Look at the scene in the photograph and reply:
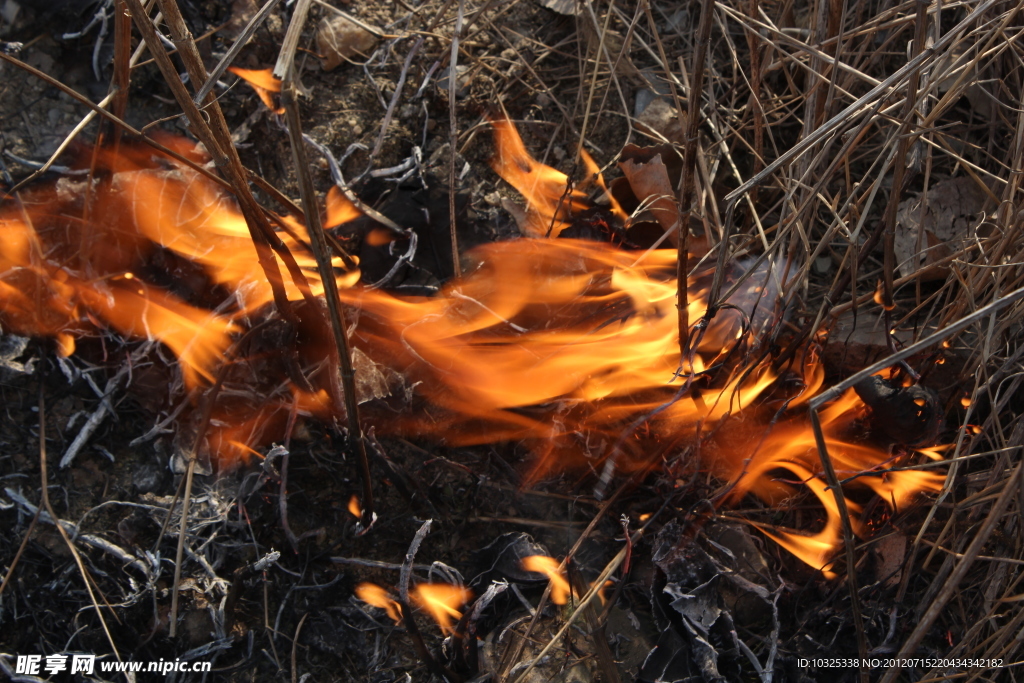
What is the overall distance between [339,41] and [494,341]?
3.51 feet

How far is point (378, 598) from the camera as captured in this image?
150 centimetres

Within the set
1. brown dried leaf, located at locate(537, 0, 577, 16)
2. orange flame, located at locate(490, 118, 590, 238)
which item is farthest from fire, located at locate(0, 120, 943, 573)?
brown dried leaf, located at locate(537, 0, 577, 16)

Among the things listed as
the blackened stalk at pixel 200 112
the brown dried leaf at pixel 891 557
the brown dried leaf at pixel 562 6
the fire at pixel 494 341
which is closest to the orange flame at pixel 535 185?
the fire at pixel 494 341

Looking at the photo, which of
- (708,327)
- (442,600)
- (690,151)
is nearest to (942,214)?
(708,327)

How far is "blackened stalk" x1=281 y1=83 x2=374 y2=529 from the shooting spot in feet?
2.75

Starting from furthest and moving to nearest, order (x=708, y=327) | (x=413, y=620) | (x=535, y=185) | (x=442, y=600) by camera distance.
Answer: (x=535, y=185) → (x=708, y=327) → (x=442, y=600) → (x=413, y=620)

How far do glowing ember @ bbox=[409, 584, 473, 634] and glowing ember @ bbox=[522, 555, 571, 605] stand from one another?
0.47ft

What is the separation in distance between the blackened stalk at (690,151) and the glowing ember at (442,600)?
0.72 metres

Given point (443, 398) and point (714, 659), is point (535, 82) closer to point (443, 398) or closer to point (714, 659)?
point (443, 398)

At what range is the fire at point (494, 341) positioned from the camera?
5.25 ft

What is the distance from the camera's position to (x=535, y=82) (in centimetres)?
209

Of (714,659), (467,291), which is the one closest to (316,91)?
(467,291)

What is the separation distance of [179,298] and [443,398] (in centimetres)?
73

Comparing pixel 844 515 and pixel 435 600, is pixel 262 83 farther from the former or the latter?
pixel 844 515
